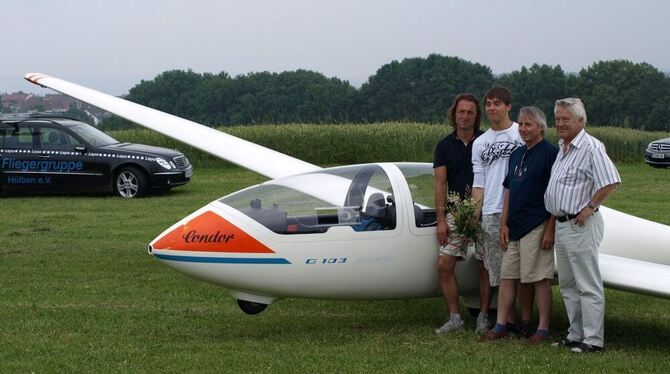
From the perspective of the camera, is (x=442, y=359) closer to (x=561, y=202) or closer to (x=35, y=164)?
(x=561, y=202)

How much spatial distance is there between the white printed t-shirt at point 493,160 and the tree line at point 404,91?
111 feet

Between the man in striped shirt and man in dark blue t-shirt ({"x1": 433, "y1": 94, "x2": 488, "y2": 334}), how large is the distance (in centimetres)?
77

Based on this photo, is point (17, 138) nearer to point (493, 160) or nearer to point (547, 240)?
point (493, 160)

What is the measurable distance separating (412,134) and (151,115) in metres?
15.1

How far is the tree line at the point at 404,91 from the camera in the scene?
153 ft

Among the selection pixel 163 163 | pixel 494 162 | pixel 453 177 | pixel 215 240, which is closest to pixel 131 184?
pixel 163 163

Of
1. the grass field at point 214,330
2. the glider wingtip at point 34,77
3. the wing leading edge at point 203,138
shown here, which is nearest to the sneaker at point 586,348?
the grass field at point 214,330

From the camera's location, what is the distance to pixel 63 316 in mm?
7867

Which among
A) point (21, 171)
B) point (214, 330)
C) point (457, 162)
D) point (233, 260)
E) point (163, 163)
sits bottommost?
point (214, 330)

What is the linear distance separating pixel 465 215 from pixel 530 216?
49cm

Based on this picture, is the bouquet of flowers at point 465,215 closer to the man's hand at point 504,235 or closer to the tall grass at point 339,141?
the man's hand at point 504,235

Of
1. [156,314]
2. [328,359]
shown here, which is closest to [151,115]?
[156,314]

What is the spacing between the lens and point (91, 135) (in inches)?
752

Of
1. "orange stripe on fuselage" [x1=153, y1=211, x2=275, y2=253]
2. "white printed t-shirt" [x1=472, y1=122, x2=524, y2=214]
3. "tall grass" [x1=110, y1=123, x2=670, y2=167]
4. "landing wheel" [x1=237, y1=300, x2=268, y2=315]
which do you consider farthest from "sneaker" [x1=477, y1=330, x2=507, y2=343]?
"tall grass" [x1=110, y1=123, x2=670, y2=167]
